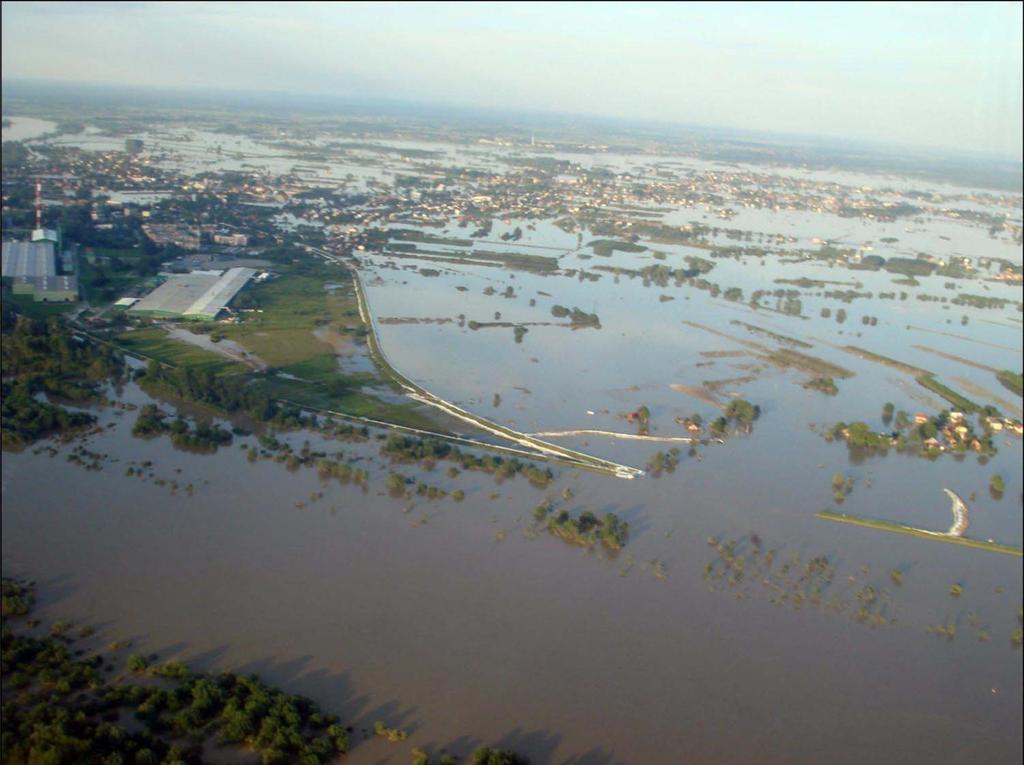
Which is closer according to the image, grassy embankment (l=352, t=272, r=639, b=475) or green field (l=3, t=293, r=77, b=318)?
grassy embankment (l=352, t=272, r=639, b=475)

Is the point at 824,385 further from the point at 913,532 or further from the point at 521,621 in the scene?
the point at 521,621

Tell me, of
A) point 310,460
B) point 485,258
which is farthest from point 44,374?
point 485,258

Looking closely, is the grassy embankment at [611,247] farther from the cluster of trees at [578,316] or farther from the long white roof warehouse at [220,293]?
the long white roof warehouse at [220,293]

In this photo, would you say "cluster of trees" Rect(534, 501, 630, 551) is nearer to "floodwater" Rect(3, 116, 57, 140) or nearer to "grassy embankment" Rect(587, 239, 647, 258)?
"grassy embankment" Rect(587, 239, 647, 258)

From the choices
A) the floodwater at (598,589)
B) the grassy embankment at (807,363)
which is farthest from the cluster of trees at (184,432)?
the grassy embankment at (807,363)

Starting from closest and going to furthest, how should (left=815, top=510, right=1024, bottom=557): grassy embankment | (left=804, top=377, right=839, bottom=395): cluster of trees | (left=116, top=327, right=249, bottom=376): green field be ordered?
(left=815, top=510, right=1024, bottom=557): grassy embankment, (left=116, top=327, right=249, bottom=376): green field, (left=804, top=377, right=839, bottom=395): cluster of trees

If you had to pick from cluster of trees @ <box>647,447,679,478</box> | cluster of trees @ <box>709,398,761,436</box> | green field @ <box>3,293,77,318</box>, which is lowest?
cluster of trees @ <box>647,447,679,478</box>

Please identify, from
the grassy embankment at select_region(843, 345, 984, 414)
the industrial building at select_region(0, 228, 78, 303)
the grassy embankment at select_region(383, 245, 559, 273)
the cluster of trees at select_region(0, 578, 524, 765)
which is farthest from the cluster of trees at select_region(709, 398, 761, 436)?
the industrial building at select_region(0, 228, 78, 303)
